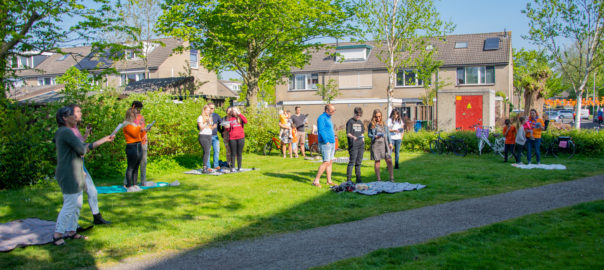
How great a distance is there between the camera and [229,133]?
39.8ft

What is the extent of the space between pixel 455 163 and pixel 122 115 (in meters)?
10.1

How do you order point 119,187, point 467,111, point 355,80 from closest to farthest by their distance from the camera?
1. point 119,187
2. point 467,111
3. point 355,80

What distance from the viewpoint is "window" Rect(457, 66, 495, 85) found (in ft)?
129

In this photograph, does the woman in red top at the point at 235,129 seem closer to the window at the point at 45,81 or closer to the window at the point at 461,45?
the window at the point at 461,45

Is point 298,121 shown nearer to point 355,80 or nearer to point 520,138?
point 520,138

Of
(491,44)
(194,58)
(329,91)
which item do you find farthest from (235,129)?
(491,44)

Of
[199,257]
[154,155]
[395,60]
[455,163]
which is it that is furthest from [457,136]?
[199,257]

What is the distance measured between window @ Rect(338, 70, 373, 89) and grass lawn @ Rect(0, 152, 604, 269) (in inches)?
1189

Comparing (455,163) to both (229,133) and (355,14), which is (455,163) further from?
(355,14)

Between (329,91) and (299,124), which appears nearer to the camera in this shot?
(299,124)

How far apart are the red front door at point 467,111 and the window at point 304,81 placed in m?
25.7

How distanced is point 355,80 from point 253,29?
22113 millimetres

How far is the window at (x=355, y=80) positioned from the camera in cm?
4312

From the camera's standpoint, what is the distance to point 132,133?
9031 mm
